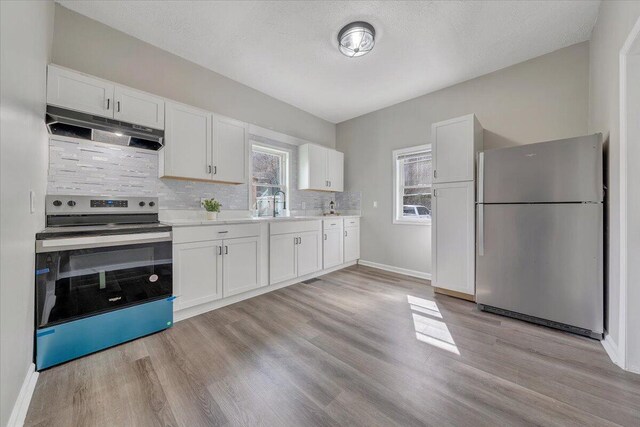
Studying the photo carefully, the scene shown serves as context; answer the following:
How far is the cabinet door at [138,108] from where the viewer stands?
2.14 meters

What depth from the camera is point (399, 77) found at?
10.4 ft

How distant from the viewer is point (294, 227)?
10.8 feet

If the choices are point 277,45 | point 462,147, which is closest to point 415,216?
point 462,147

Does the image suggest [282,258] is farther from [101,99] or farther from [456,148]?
[456,148]

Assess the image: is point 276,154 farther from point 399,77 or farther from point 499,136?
point 499,136

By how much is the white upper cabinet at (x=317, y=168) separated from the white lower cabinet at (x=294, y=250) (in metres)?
0.79

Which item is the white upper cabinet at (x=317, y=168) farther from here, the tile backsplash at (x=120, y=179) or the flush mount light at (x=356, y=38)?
the flush mount light at (x=356, y=38)

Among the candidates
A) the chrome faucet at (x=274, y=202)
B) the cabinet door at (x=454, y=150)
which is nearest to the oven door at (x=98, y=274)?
the chrome faucet at (x=274, y=202)

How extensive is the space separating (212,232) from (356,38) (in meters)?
2.39

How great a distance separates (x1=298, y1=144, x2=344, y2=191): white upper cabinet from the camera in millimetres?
4000

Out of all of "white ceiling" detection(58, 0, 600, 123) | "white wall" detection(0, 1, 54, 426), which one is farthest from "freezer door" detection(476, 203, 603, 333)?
"white wall" detection(0, 1, 54, 426)

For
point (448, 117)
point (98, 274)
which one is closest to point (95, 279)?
point (98, 274)

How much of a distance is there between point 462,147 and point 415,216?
4.46ft

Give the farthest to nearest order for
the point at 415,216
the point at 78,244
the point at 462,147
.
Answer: the point at 415,216 < the point at 462,147 < the point at 78,244
